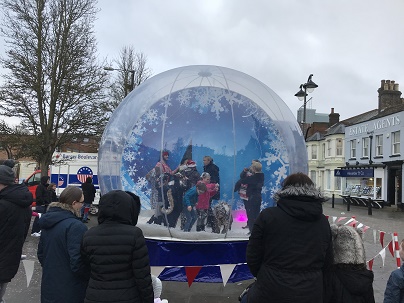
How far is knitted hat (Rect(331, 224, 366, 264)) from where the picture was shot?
2.68m

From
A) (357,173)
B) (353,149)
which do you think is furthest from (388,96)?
(357,173)

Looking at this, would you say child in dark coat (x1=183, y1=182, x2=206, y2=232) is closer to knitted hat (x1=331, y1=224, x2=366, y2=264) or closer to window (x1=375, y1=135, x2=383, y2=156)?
knitted hat (x1=331, y1=224, x2=366, y2=264)

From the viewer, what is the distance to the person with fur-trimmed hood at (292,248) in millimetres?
2582

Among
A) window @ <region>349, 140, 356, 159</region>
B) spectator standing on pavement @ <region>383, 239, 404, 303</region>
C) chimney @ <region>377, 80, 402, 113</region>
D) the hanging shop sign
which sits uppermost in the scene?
chimney @ <region>377, 80, 402, 113</region>

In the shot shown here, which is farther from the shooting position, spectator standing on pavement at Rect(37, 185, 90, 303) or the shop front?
the shop front

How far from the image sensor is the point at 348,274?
267cm

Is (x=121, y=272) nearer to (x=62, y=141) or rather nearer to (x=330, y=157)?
(x=62, y=141)

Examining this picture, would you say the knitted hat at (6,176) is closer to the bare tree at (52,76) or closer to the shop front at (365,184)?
the bare tree at (52,76)

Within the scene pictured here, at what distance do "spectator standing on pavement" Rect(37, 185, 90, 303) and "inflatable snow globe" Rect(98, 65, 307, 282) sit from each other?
1582 mm

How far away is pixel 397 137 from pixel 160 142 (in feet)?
79.7

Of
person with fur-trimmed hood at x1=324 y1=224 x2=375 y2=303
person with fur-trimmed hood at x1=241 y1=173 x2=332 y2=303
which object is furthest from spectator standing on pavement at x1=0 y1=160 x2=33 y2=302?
person with fur-trimmed hood at x1=324 y1=224 x2=375 y2=303

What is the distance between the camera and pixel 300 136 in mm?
5637

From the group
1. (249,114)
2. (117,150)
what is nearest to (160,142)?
(117,150)

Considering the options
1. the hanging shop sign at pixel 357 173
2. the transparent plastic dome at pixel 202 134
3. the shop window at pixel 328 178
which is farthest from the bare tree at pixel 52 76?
the shop window at pixel 328 178
